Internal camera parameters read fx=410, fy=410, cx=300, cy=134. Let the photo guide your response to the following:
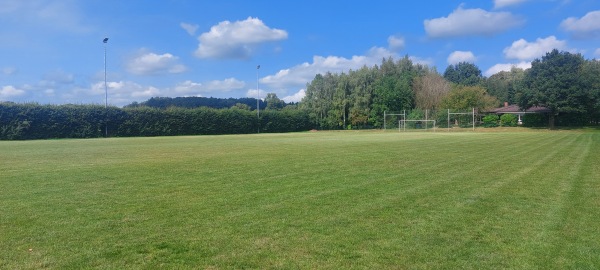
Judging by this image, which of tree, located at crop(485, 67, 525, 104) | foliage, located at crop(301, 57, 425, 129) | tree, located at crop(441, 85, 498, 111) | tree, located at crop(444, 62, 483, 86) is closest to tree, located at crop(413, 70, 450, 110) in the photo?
foliage, located at crop(301, 57, 425, 129)

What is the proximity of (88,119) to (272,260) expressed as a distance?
155 ft

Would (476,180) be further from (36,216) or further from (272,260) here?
(36,216)

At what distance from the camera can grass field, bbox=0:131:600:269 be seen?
4309 millimetres

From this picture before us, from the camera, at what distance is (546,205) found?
6891 mm

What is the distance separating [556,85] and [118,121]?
175 ft

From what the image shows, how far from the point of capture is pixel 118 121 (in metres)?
48.0

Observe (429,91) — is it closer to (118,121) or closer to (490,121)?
(490,121)

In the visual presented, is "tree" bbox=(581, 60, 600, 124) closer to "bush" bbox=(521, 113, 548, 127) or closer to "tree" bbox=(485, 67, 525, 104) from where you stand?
"bush" bbox=(521, 113, 548, 127)

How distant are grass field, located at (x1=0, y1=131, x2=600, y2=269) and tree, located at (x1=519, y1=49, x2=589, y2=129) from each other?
1849 inches

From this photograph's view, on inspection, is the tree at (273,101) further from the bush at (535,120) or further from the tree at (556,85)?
the tree at (556,85)

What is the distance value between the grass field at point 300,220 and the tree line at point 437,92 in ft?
157

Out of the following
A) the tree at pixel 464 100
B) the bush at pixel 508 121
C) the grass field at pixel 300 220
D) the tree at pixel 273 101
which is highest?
the tree at pixel 273 101

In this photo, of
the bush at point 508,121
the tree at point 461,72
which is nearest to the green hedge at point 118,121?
the bush at point 508,121

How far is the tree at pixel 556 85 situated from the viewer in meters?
50.3
